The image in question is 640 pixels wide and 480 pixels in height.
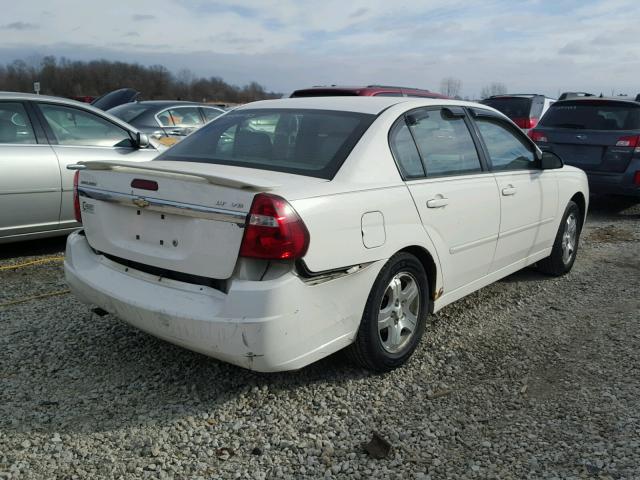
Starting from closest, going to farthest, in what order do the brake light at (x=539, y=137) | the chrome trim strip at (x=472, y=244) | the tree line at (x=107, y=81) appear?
the chrome trim strip at (x=472, y=244)
the brake light at (x=539, y=137)
the tree line at (x=107, y=81)

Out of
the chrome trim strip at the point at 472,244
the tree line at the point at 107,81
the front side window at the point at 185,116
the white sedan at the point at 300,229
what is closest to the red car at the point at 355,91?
the front side window at the point at 185,116

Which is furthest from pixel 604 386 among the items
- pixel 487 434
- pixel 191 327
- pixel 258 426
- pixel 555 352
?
pixel 191 327

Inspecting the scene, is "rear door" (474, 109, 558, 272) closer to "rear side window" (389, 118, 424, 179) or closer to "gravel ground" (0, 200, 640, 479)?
"gravel ground" (0, 200, 640, 479)

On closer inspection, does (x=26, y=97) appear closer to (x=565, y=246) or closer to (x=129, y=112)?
(x=129, y=112)

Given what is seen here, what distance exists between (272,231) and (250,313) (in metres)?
0.38

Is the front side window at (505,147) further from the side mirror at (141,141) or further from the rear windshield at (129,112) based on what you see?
the rear windshield at (129,112)

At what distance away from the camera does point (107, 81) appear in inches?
3546

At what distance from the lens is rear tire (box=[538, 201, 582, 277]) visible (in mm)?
5512

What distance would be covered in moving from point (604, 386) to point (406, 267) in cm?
131

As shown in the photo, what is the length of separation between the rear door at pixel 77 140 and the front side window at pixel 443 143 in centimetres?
335

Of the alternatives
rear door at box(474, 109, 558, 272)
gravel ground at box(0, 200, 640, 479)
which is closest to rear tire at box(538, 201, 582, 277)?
rear door at box(474, 109, 558, 272)

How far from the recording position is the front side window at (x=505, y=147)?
4508mm

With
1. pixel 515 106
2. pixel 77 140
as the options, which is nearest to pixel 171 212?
pixel 77 140

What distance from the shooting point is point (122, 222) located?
3.29 meters
